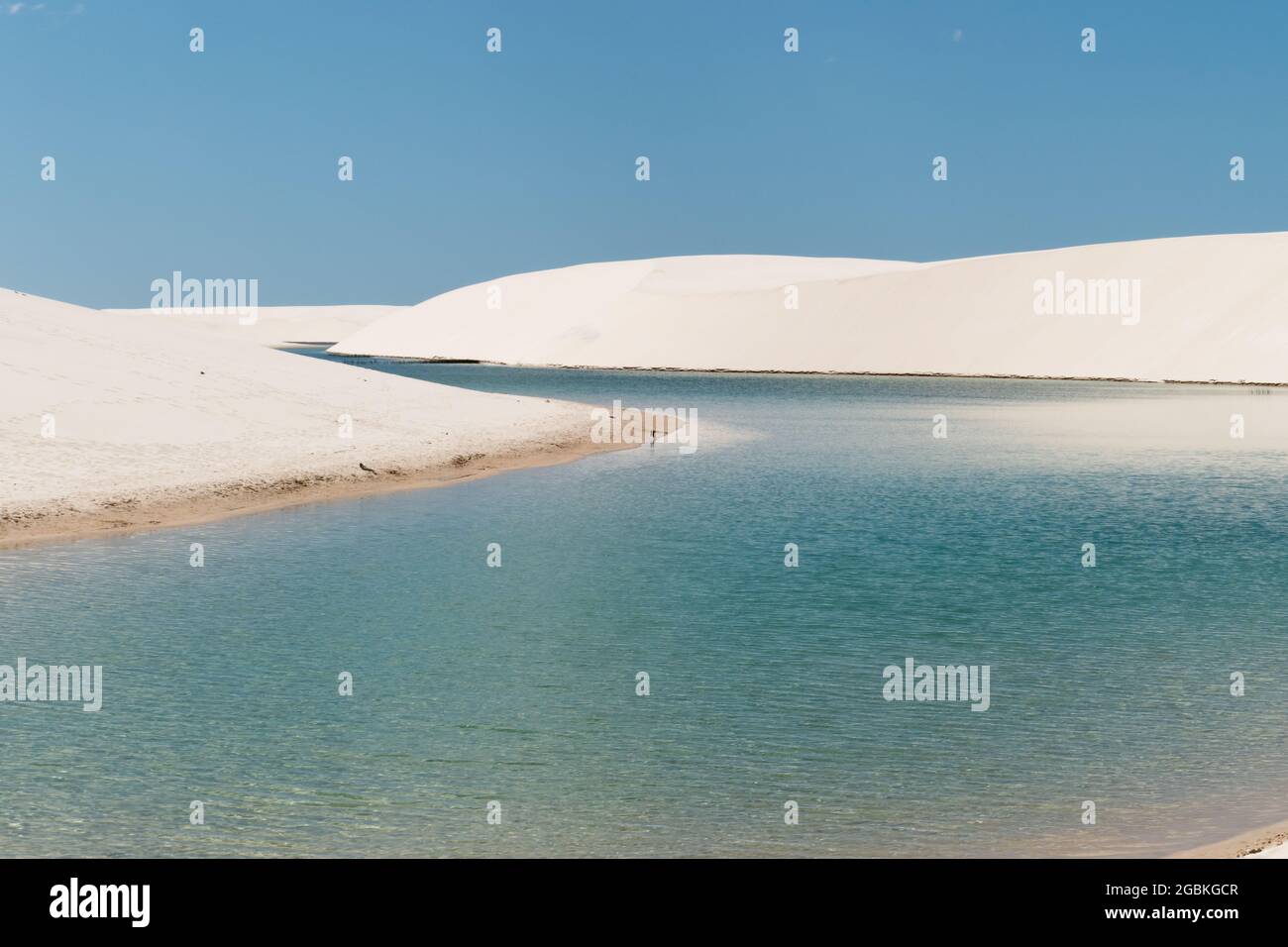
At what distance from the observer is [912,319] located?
138625 millimetres

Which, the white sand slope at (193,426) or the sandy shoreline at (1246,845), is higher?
the white sand slope at (193,426)

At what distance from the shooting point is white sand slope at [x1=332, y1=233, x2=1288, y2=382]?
11162 cm

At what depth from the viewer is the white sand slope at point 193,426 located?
78.4ft

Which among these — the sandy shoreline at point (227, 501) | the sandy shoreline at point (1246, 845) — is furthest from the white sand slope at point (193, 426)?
the sandy shoreline at point (1246, 845)

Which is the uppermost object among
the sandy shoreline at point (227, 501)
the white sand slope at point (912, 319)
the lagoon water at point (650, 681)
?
the white sand slope at point (912, 319)

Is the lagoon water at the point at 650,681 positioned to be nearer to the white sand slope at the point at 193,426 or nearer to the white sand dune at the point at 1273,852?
the white sand dune at the point at 1273,852

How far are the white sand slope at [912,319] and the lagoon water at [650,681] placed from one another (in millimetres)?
88571

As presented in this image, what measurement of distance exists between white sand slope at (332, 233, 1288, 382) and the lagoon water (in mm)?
88571

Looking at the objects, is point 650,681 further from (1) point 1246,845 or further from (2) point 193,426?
(2) point 193,426

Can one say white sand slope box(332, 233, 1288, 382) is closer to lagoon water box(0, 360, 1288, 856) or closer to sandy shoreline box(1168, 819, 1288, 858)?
lagoon water box(0, 360, 1288, 856)

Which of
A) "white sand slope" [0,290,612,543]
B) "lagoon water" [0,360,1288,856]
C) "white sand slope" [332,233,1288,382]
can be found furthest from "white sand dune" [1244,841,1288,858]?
"white sand slope" [332,233,1288,382]

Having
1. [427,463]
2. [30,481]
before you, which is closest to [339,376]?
[427,463]

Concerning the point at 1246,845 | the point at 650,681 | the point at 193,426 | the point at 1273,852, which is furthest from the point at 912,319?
the point at 1273,852
